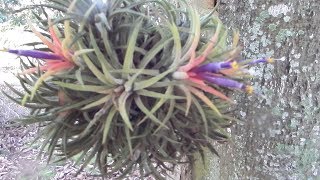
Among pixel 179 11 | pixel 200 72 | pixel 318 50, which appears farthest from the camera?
pixel 318 50

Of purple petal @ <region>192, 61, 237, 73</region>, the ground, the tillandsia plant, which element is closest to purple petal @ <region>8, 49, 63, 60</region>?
the tillandsia plant

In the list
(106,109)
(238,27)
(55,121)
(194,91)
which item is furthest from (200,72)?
(238,27)

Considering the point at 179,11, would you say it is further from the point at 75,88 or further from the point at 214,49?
the point at 75,88

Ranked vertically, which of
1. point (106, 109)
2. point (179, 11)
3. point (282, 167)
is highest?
point (179, 11)

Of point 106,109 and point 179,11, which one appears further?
point 179,11

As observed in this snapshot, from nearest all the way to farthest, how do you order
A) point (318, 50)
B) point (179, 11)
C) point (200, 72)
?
1. point (200, 72)
2. point (179, 11)
3. point (318, 50)

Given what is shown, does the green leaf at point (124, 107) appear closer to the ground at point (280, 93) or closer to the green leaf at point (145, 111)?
the green leaf at point (145, 111)

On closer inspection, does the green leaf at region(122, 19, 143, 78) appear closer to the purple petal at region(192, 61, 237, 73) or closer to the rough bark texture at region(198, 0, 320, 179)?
the purple petal at region(192, 61, 237, 73)
